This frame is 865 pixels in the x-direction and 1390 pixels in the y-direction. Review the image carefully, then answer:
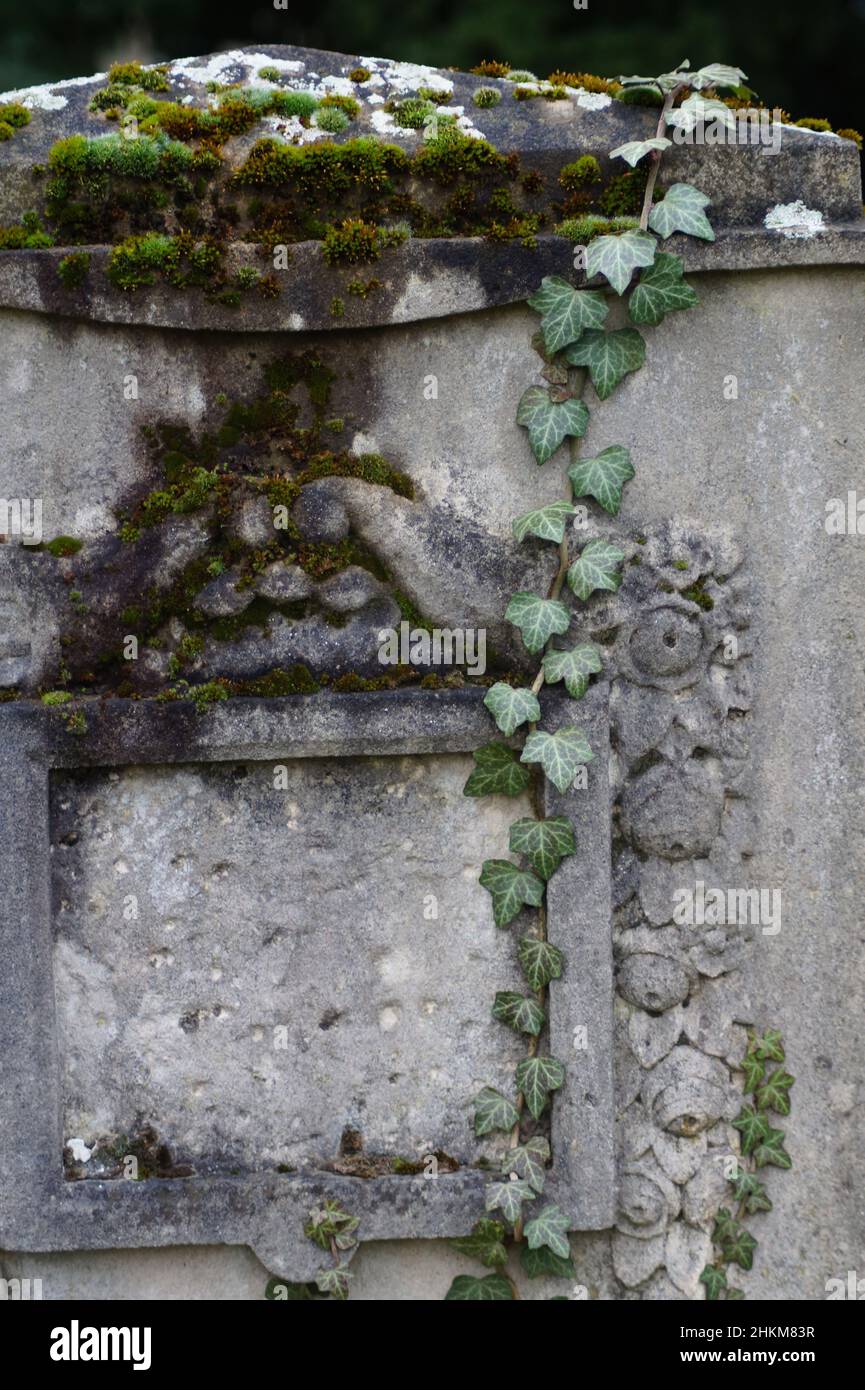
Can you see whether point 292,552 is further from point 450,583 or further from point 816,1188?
point 816,1188

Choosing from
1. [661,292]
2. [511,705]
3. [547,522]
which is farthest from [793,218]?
[511,705]

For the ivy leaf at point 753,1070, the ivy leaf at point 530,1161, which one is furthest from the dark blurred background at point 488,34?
the ivy leaf at point 530,1161

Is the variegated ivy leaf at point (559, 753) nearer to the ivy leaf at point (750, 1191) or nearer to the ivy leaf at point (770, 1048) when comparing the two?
the ivy leaf at point (770, 1048)

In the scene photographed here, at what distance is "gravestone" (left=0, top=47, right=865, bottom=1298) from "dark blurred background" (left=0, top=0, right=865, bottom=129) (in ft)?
12.9

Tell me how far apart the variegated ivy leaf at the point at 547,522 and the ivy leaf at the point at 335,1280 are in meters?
2.16

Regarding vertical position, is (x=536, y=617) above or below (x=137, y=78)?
below

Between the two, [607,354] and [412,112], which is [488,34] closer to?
[412,112]

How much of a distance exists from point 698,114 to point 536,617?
146cm

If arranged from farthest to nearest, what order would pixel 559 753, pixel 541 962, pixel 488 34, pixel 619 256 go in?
pixel 488 34 < pixel 541 962 < pixel 559 753 < pixel 619 256

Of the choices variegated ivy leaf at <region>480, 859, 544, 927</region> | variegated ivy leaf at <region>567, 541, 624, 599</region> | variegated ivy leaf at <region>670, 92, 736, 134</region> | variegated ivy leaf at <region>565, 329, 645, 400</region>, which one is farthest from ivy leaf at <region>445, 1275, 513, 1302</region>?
variegated ivy leaf at <region>670, 92, 736, 134</region>

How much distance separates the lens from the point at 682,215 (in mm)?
3926

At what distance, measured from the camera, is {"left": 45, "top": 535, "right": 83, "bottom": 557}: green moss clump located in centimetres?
413

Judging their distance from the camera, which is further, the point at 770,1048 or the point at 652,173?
the point at 770,1048

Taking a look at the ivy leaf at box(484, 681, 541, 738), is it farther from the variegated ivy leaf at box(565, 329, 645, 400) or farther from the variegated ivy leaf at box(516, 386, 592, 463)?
the variegated ivy leaf at box(565, 329, 645, 400)
